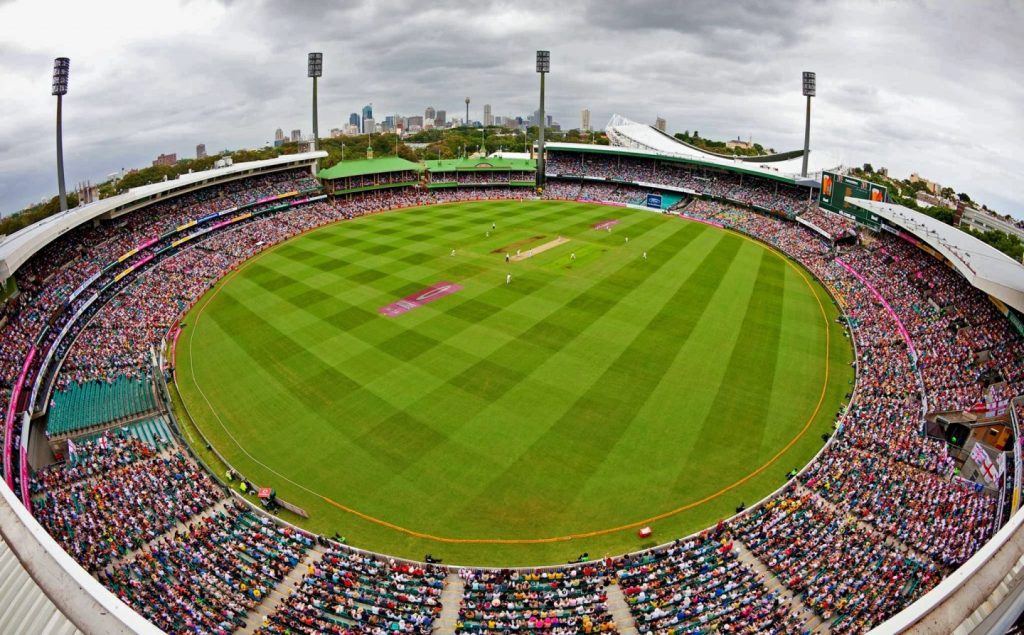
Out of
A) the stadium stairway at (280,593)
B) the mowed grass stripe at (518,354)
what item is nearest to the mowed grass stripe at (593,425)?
the mowed grass stripe at (518,354)

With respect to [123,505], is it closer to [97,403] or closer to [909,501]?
[97,403]

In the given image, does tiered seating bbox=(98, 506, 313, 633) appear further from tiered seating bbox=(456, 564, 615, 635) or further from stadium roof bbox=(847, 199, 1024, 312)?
stadium roof bbox=(847, 199, 1024, 312)

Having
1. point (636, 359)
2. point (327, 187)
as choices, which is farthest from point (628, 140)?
point (636, 359)

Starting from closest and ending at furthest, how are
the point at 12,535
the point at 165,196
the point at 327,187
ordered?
the point at 12,535
the point at 165,196
the point at 327,187

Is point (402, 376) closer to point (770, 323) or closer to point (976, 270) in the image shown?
point (770, 323)

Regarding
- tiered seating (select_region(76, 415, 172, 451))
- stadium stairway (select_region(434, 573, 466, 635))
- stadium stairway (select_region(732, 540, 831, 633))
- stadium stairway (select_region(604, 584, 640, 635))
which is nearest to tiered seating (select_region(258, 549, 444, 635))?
stadium stairway (select_region(434, 573, 466, 635))

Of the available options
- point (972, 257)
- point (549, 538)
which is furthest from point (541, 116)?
point (549, 538)

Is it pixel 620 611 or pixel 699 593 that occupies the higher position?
pixel 699 593
